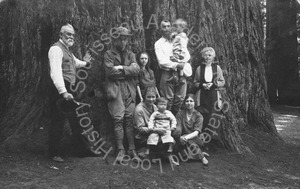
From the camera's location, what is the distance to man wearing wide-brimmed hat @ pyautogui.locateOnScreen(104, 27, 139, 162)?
627cm

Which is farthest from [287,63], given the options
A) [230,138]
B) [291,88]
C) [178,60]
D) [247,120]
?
[178,60]

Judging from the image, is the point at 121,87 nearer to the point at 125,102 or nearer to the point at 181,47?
the point at 125,102

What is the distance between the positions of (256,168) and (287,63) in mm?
9929

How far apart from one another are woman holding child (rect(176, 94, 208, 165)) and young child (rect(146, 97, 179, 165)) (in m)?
0.28

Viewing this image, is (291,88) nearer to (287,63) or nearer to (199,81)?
(287,63)

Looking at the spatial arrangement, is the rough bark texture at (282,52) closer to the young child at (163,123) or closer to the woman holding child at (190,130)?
the woman holding child at (190,130)

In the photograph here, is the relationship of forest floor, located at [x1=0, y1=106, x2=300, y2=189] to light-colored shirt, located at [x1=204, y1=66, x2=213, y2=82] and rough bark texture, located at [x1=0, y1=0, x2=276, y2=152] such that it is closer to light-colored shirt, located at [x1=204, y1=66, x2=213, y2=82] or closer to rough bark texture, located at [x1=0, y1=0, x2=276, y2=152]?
rough bark texture, located at [x1=0, y1=0, x2=276, y2=152]

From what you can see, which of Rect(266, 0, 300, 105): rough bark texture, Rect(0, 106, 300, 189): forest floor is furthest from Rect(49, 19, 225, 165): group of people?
Rect(266, 0, 300, 105): rough bark texture

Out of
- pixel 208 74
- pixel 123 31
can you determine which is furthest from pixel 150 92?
pixel 208 74

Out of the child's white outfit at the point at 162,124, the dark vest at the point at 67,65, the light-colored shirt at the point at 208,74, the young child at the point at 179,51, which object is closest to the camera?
the dark vest at the point at 67,65

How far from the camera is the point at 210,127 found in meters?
7.28

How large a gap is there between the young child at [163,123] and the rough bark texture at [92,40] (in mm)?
858

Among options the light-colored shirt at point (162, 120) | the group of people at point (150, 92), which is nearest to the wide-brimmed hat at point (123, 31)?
the group of people at point (150, 92)

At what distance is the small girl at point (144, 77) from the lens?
663 cm
